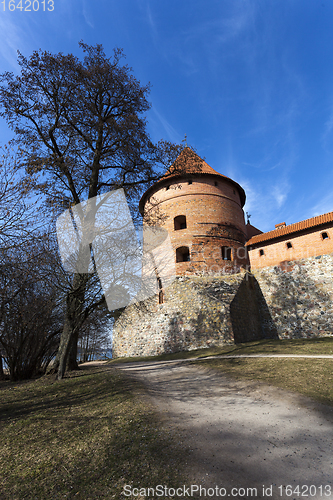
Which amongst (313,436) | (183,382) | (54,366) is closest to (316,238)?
(183,382)

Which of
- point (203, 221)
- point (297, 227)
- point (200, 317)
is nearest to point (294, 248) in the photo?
point (297, 227)

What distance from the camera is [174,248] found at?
48.7 ft

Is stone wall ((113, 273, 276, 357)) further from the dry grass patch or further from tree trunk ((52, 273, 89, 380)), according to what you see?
the dry grass patch

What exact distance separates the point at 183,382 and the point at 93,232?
514cm

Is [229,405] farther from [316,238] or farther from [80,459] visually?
[316,238]

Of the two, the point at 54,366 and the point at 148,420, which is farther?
the point at 54,366

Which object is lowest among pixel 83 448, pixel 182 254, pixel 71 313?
pixel 83 448

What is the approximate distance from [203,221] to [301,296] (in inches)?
283

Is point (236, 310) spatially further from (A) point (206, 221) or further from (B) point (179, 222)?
(B) point (179, 222)

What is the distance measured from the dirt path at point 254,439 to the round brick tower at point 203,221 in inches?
378

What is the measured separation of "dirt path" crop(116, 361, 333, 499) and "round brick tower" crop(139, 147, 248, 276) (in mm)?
9604

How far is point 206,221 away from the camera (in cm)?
1527

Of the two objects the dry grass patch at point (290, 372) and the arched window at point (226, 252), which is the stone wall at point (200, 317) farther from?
the dry grass patch at point (290, 372)

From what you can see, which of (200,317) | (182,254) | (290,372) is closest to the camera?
(290,372)
